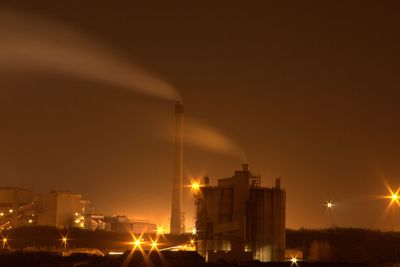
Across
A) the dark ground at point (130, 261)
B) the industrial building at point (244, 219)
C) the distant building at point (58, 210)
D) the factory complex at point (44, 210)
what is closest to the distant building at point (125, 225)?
the factory complex at point (44, 210)

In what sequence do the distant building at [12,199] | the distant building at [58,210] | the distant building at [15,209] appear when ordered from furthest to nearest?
the distant building at [12,199], the distant building at [15,209], the distant building at [58,210]

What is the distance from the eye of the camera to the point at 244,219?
4909 centimetres

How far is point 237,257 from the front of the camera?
46750mm

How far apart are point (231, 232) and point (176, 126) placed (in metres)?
43.7

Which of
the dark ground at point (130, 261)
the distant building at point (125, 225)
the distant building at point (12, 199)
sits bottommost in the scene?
the dark ground at point (130, 261)

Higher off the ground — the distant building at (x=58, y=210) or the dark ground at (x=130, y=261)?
the distant building at (x=58, y=210)

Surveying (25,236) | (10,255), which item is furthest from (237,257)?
(25,236)

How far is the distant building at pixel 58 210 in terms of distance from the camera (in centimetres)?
8700

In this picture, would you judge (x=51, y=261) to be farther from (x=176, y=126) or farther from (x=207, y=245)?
(x=176, y=126)

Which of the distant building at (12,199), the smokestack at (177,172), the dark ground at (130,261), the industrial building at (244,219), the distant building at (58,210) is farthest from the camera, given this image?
the distant building at (12,199)

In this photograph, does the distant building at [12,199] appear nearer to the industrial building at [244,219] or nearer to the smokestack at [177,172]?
the smokestack at [177,172]

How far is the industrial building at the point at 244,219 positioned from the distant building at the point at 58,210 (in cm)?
4144

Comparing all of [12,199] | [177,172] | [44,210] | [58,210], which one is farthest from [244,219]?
[12,199]

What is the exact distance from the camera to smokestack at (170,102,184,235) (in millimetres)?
89875
